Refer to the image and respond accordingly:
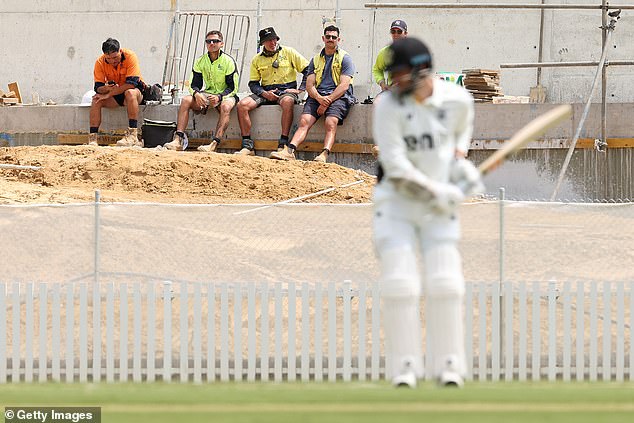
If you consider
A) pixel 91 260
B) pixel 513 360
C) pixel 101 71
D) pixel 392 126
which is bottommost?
pixel 513 360

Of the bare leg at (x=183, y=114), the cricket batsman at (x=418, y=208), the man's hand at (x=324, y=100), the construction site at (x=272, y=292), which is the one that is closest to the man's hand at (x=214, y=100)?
the bare leg at (x=183, y=114)

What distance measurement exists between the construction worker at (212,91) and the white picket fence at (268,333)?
6920 millimetres

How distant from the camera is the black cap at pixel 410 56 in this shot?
7.87m

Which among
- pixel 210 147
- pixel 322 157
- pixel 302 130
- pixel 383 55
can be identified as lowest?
pixel 322 157

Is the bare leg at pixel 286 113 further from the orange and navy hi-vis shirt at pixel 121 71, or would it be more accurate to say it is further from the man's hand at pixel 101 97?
the man's hand at pixel 101 97

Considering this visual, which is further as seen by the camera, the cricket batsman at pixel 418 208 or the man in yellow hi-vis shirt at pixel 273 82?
the man in yellow hi-vis shirt at pixel 273 82

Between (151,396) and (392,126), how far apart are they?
6.70 feet

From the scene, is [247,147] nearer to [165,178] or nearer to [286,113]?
[286,113]

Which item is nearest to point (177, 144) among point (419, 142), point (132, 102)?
point (132, 102)

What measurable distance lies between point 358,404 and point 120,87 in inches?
535

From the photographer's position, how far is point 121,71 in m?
20.3

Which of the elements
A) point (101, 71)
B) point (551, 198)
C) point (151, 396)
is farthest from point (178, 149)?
point (151, 396)

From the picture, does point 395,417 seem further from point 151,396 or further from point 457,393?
point 151,396

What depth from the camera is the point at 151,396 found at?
7.93m
